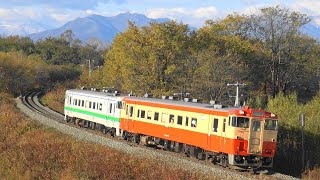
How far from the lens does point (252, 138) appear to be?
67.0 feet

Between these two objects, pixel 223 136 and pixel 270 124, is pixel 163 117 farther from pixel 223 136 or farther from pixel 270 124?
pixel 270 124

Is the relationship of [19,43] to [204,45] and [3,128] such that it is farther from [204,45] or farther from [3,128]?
[3,128]

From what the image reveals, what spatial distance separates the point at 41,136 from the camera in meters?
24.4

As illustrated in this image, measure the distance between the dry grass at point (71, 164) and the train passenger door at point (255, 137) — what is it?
195 inches

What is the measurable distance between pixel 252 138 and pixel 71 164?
806cm

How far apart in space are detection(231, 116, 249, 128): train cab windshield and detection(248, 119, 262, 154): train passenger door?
11.9 inches

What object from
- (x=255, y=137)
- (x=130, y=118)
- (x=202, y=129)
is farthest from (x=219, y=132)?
(x=130, y=118)

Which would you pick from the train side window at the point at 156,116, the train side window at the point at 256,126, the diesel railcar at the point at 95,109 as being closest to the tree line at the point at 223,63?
the train side window at the point at 256,126

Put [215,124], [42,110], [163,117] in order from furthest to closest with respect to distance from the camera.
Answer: [42,110]
[163,117]
[215,124]

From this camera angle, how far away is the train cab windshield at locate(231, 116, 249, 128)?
20.0 m

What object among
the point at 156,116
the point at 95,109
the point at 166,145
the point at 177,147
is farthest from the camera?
the point at 95,109

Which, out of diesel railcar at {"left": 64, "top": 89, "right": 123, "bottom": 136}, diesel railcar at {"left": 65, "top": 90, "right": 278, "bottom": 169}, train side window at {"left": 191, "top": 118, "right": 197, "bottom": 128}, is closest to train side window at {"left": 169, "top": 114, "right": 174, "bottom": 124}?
diesel railcar at {"left": 65, "top": 90, "right": 278, "bottom": 169}

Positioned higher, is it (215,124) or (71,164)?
(215,124)

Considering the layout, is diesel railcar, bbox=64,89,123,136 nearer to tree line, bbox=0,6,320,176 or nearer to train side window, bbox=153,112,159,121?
train side window, bbox=153,112,159,121
